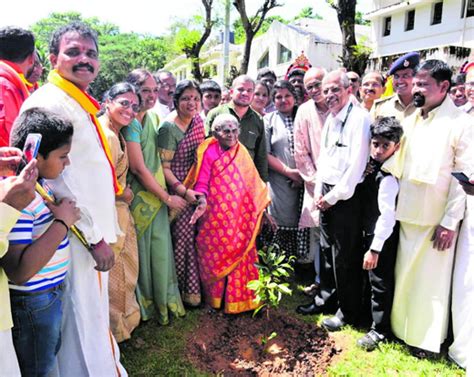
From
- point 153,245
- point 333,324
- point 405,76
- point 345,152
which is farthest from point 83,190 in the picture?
point 405,76

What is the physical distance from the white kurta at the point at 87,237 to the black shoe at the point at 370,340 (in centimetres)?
193

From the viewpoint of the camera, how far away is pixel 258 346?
331cm

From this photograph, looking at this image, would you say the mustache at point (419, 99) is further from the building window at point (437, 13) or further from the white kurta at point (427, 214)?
the building window at point (437, 13)

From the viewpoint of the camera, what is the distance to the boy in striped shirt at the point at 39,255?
5.59 feet

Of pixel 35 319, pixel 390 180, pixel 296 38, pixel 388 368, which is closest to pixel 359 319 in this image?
pixel 388 368

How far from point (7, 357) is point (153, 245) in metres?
1.92

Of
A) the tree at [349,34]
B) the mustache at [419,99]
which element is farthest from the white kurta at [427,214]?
the tree at [349,34]

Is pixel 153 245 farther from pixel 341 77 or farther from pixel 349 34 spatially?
pixel 349 34

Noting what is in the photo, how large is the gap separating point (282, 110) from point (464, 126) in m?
1.99

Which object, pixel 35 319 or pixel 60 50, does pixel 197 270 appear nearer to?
pixel 35 319

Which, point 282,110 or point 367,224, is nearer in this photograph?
point 367,224

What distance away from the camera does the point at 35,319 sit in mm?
1881

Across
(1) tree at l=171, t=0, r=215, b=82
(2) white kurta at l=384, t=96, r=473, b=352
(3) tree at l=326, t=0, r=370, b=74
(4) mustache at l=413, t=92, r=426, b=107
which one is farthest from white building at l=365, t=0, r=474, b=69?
(2) white kurta at l=384, t=96, r=473, b=352

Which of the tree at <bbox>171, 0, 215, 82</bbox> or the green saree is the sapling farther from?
the tree at <bbox>171, 0, 215, 82</bbox>
